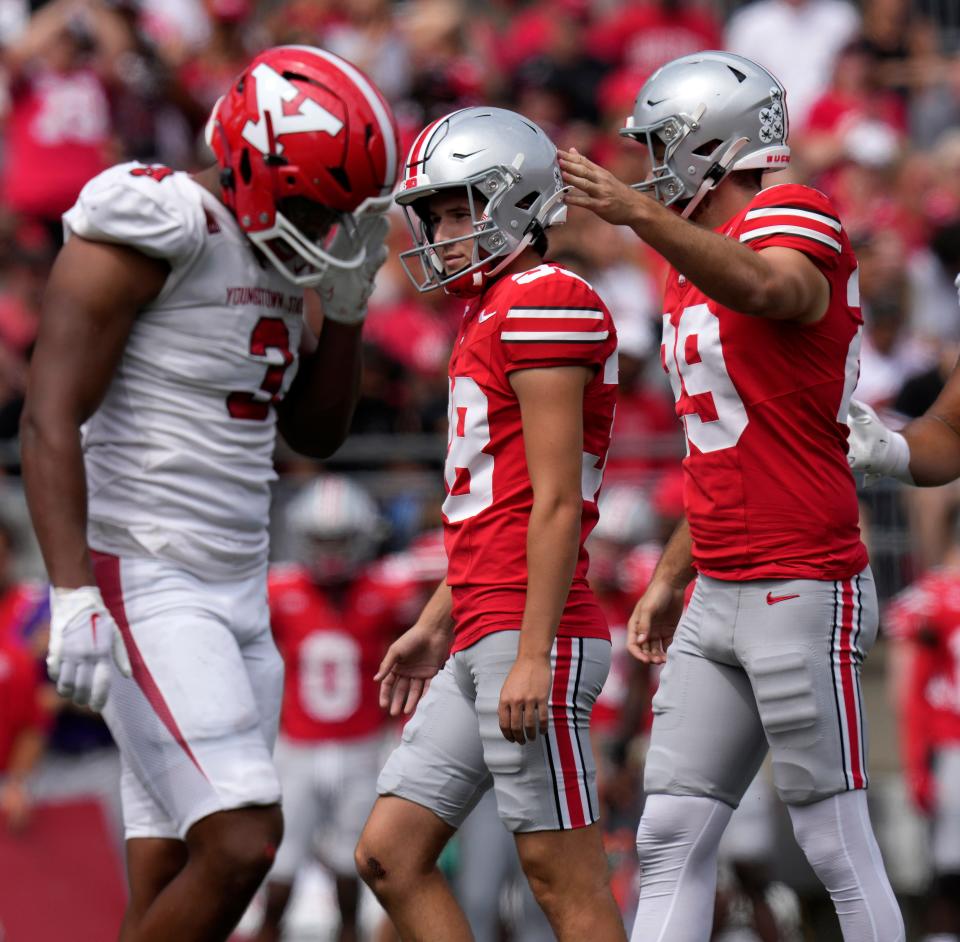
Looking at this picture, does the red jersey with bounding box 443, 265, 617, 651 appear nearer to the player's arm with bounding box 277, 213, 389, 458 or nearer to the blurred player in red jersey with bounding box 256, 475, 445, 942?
the player's arm with bounding box 277, 213, 389, 458

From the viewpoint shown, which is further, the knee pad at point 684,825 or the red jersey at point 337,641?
the red jersey at point 337,641

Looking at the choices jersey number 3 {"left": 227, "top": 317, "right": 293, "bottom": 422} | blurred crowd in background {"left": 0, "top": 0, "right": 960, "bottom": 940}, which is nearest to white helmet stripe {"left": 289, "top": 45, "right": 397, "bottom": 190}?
jersey number 3 {"left": 227, "top": 317, "right": 293, "bottom": 422}

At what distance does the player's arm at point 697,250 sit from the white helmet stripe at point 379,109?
0.82 meters

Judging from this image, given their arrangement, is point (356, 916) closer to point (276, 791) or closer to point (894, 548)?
point (894, 548)

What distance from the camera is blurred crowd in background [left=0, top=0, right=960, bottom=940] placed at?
7684 millimetres

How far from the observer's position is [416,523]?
8.27m

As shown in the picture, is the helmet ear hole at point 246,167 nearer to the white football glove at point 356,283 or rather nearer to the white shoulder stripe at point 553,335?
the white football glove at point 356,283

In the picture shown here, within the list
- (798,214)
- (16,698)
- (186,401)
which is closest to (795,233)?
(798,214)

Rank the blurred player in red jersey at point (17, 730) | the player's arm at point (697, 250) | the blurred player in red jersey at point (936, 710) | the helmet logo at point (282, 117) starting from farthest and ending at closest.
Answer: the blurred player in red jersey at point (17, 730), the blurred player in red jersey at point (936, 710), the helmet logo at point (282, 117), the player's arm at point (697, 250)

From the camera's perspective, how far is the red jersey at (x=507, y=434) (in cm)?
366

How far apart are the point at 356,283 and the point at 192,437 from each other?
1.86 feet

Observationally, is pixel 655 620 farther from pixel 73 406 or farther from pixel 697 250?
pixel 73 406

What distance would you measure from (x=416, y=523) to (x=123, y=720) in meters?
4.17

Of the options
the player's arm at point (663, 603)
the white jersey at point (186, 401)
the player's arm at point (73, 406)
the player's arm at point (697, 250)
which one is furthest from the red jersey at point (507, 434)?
the player's arm at point (73, 406)
